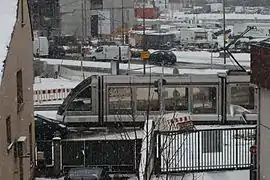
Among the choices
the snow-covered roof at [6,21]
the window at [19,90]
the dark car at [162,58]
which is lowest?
the dark car at [162,58]

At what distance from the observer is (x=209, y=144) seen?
776 inches

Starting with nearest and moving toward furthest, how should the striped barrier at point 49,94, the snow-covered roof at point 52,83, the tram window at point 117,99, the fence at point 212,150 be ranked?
the fence at point 212,150 → the tram window at point 117,99 → the striped barrier at point 49,94 → the snow-covered roof at point 52,83

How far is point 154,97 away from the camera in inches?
1147

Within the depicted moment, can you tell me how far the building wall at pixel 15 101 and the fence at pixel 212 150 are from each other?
3894 millimetres

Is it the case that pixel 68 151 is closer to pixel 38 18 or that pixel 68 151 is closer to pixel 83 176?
pixel 83 176

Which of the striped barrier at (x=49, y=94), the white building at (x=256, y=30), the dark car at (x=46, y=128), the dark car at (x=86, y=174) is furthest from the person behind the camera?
the white building at (x=256, y=30)

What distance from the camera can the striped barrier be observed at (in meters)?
36.7

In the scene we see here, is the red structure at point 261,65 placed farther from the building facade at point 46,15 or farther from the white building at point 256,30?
the white building at point 256,30

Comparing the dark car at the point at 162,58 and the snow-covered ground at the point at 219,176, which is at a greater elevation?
the dark car at the point at 162,58

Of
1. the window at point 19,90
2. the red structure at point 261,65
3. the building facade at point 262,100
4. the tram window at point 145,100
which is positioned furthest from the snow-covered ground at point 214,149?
the tram window at point 145,100

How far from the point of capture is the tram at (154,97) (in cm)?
2855

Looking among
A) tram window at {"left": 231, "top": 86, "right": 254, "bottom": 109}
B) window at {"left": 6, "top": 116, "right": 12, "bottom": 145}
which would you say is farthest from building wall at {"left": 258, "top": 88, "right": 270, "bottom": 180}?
tram window at {"left": 231, "top": 86, "right": 254, "bottom": 109}

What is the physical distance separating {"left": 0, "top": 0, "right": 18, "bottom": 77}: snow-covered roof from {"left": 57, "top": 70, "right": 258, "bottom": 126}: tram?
12227mm

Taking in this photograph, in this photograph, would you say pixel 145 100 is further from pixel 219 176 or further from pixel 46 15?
pixel 46 15
